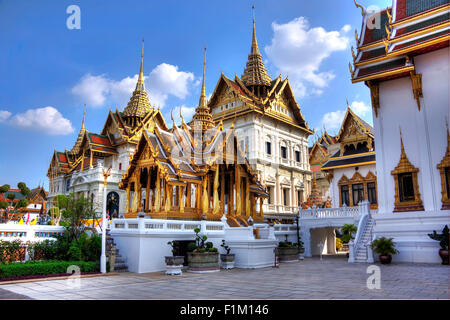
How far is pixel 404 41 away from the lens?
15656 mm

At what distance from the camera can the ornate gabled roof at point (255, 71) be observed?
122 ft

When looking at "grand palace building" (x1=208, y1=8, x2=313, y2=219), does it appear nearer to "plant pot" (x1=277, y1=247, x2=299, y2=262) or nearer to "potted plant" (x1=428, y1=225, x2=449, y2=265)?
"plant pot" (x1=277, y1=247, x2=299, y2=262)

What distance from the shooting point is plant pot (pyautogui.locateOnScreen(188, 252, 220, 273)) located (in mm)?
11273

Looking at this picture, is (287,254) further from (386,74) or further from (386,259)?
(386,74)

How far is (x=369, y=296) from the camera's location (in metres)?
6.42

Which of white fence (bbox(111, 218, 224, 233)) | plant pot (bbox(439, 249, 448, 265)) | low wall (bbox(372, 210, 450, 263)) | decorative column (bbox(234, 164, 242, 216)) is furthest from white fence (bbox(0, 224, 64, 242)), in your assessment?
plant pot (bbox(439, 249, 448, 265))

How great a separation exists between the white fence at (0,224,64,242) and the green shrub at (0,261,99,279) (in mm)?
1066

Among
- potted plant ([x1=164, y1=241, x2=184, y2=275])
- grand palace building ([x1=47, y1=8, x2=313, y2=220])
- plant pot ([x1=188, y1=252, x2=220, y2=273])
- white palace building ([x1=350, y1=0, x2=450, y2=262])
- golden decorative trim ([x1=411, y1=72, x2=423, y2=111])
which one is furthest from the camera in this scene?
golden decorative trim ([x1=411, y1=72, x2=423, y2=111])

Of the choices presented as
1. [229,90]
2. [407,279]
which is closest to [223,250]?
[407,279]

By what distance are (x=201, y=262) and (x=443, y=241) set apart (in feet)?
29.2

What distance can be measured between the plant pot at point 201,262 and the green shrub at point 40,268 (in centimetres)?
284

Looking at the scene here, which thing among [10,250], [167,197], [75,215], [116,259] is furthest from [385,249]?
[10,250]

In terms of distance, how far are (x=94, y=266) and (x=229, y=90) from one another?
88.9 feet
